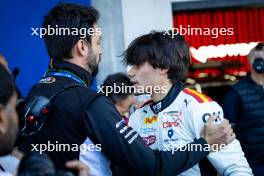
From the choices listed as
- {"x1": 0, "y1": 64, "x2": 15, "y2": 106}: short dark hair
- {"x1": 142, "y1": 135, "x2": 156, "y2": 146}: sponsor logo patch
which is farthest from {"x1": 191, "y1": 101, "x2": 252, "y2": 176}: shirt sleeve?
{"x1": 0, "y1": 64, "x2": 15, "y2": 106}: short dark hair

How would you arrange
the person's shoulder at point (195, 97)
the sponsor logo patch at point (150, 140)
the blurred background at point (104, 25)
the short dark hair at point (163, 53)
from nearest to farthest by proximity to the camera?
the person's shoulder at point (195, 97), the sponsor logo patch at point (150, 140), the short dark hair at point (163, 53), the blurred background at point (104, 25)

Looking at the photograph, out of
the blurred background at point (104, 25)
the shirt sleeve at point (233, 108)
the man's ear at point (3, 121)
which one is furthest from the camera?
the blurred background at point (104, 25)

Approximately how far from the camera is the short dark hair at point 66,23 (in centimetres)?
264

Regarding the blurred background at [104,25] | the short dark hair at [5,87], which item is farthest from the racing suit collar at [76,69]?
the blurred background at [104,25]

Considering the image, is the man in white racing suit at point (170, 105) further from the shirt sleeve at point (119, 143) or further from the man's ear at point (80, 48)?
the man's ear at point (80, 48)

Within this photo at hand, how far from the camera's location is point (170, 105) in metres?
2.90

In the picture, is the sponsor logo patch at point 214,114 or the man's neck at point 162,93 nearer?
the sponsor logo patch at point 214,114

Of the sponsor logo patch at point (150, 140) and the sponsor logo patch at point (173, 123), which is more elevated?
the sponsor logo patch at point (173, 123)

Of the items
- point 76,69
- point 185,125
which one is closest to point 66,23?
point 76,69

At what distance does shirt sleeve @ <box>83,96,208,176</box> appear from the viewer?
2355mm

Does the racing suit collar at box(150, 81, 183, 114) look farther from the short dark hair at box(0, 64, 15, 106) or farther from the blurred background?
the blurred background

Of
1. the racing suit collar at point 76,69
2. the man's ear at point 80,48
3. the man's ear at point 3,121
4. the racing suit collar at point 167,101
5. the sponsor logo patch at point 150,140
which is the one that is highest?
the man's ear at point 80,48

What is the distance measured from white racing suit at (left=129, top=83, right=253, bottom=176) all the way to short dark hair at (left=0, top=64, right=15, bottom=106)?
1203mm

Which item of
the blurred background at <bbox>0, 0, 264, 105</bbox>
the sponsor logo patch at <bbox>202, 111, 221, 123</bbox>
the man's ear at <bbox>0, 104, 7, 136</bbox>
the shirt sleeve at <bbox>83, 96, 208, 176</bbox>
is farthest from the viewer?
the blurred background at <bbox>0, 0, 264, 105</bbox>
